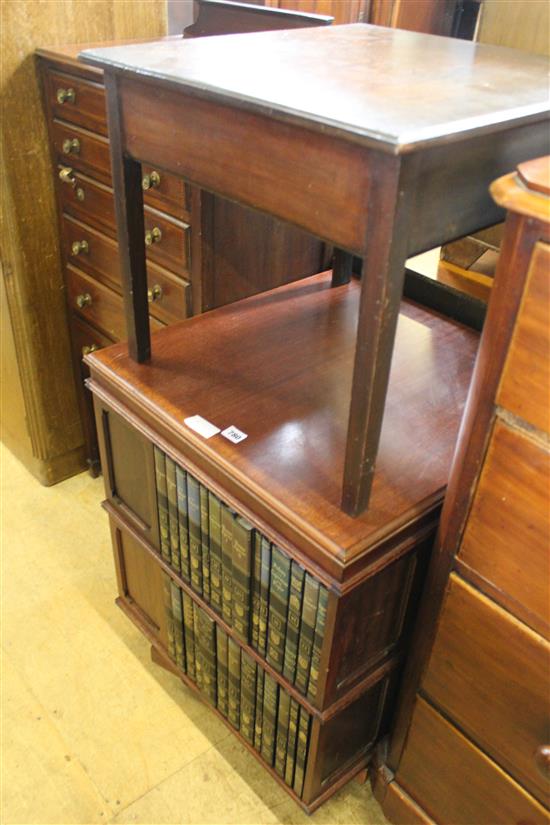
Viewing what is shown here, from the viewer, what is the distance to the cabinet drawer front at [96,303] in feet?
5.49

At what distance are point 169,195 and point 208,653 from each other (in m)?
0.86

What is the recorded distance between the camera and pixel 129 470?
1.25 m

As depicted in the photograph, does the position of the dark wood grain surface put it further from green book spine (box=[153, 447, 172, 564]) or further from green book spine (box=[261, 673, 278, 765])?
green book spine (box=[261, 673, 278, 765])

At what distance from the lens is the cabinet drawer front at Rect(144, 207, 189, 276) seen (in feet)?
4.43

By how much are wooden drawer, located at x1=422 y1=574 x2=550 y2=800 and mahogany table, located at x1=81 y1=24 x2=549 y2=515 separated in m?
0.20

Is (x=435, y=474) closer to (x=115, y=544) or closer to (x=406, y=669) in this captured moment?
(x=406, y=669)

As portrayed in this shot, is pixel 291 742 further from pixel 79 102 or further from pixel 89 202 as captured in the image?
pixel 79 102

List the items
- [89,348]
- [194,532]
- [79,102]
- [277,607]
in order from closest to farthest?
1. [277,607]
2. [194,532]
3. [79,102]
4. [89,348]

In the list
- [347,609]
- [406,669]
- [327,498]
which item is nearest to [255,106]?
[327,498]

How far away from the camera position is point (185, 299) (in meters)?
1.42

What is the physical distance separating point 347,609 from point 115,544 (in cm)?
63

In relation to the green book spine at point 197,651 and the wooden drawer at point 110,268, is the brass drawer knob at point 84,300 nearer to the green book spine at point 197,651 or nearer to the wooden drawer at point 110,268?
the wooden drawer at point 110,268

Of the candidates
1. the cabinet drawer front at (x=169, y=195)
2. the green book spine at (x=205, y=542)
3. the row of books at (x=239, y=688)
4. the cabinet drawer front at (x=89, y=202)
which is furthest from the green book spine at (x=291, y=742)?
the cabinet drawer front at (x=89, y=202)

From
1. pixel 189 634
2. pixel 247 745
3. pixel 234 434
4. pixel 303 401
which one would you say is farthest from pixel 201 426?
pixel 247 745
